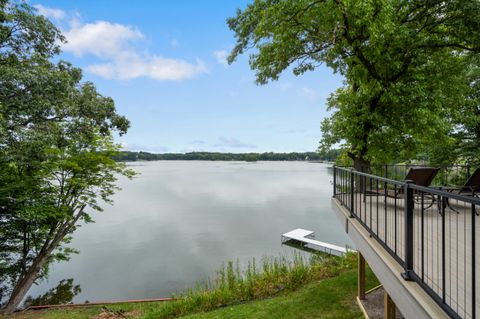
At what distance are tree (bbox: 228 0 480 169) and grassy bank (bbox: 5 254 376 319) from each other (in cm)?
366

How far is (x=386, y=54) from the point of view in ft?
22.3

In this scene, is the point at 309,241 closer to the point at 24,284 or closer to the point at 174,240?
the point at 174,240

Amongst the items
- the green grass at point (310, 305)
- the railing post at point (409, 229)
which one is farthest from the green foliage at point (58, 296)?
the railing post at point (409, 229)

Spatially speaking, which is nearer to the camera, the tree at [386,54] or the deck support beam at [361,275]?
the deck support beam at [361,275]

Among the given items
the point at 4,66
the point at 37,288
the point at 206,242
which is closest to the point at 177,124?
the point at 206,242

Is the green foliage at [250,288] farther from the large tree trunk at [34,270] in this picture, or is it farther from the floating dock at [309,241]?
the floating dock at [309,241]

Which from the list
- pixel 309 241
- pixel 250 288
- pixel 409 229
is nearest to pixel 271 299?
pixel 250 288

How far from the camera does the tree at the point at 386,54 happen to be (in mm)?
6742

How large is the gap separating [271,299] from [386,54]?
6894 mm

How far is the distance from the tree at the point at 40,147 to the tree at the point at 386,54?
→ 21.1 feet

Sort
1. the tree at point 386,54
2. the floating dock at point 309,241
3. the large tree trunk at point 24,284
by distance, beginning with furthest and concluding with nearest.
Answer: the floating dock at point 309,241 < the large tree trunk at point 24,284 < the tree at point 386,54

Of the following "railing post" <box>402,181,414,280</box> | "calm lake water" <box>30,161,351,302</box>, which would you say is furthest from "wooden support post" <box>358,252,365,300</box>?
"calm lake water" <box>30,161,351,302</box>

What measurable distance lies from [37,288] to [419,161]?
1939cm

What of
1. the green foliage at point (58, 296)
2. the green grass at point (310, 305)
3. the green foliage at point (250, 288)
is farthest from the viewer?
the green foliage at point (58, 296)
